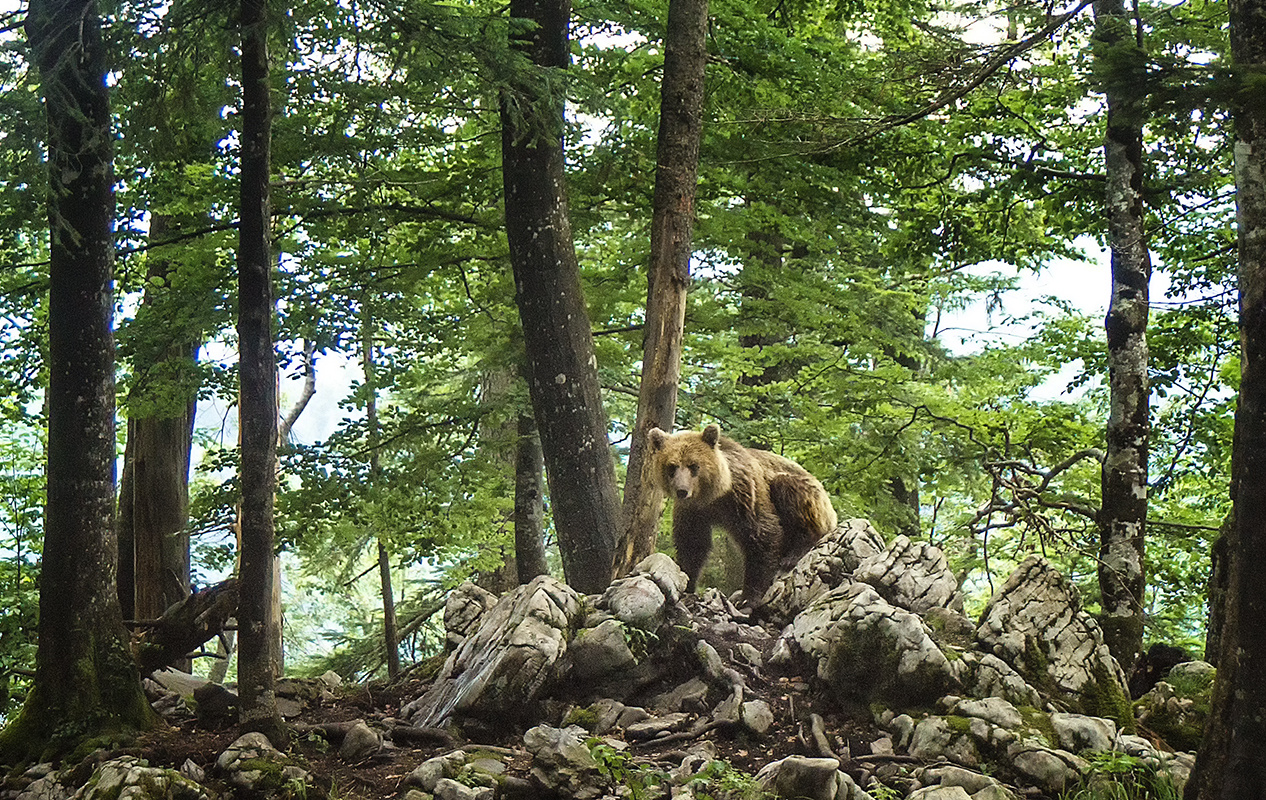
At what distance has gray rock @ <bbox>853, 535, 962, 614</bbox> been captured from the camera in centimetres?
670

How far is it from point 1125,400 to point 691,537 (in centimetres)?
348

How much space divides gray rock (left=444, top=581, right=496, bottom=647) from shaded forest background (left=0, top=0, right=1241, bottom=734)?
83.5 inches

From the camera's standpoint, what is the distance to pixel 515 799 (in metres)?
4.74

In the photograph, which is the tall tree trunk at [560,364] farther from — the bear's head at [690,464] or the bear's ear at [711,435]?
the bear's ear at [711,435]

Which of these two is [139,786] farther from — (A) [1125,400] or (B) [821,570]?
(A) [1125,400]

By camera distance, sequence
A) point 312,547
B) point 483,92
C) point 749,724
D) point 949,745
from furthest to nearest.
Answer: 1. point 312,547
2. point 483,92
3. point 749,724
4. point 949,745

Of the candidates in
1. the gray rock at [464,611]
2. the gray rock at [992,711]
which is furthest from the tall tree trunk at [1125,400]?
the gray rock at [464,611]

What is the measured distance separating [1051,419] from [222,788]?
7992 millimetres

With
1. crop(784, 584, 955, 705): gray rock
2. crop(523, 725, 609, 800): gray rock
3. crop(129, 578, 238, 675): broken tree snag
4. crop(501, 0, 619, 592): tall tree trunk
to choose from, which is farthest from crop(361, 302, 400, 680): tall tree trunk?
crop(784, 584, 955, 705): gray rock

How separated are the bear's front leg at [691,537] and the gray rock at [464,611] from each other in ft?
5.39

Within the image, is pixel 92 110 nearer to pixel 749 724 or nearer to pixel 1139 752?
pixel 749 724

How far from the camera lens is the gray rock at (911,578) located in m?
6.70

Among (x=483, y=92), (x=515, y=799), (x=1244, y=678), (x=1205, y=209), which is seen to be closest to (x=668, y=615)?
(x=515, y=799)

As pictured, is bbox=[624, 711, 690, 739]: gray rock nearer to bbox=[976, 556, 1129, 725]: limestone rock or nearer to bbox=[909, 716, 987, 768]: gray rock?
bbox=[909, 716, 987, 768]: gray rock
